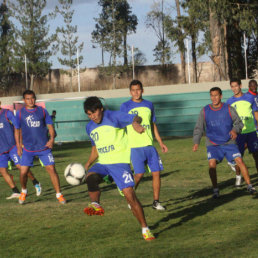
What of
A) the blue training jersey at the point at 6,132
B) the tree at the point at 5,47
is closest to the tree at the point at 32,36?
the tree at the point at 5,47

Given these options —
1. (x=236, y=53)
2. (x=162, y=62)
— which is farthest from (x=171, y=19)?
(x=236, y=53)

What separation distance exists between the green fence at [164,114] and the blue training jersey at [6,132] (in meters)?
17.9

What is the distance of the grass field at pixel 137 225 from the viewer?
637 centimetres

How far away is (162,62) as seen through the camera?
4847 cm

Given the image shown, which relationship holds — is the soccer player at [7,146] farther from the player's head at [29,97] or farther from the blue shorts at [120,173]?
the blue shorts at [120,173]

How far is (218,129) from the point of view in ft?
30.8

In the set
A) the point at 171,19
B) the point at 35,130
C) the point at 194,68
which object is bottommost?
the point at 35,130

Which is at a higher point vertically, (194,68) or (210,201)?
(194,68)

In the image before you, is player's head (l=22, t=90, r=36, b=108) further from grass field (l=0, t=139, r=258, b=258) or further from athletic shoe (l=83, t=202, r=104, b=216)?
athletic shoe (l=83, t=202, r=104, b=216)

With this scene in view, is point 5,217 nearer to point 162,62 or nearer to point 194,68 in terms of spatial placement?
point 194,68

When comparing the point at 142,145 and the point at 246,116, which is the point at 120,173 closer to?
the point at 142,145

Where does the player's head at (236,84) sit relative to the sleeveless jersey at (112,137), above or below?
above

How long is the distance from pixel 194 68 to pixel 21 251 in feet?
126

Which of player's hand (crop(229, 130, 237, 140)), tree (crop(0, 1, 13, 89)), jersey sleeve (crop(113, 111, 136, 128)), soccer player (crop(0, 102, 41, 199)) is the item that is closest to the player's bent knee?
jersey sleeve (crop(113, 111, 136, 128))
